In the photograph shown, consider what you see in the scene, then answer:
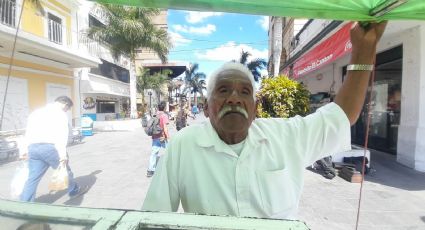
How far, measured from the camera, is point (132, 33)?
21.0 m

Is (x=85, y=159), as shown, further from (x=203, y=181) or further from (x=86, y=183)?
(x=203, y=181)

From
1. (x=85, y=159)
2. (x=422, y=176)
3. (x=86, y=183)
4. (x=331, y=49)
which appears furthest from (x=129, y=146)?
(x=422, y=176)

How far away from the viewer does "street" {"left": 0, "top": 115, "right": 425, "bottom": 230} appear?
4328 mm

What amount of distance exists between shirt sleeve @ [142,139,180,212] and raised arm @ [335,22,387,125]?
0.94 m

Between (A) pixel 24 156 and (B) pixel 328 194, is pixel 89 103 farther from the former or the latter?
(B) pixel 328 194

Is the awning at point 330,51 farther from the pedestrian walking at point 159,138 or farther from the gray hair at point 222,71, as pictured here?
the gray hair at point 222,71

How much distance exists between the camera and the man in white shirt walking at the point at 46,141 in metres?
4.32

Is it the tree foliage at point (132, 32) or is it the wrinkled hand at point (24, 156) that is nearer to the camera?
the wrinkled hand at point (24, 156)

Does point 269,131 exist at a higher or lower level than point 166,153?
higher

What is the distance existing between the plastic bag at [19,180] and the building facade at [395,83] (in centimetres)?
548

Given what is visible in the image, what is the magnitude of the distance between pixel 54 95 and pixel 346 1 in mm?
3547

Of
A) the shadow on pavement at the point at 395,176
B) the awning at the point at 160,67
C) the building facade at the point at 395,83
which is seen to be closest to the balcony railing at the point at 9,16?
the building facade at the point at 395,83

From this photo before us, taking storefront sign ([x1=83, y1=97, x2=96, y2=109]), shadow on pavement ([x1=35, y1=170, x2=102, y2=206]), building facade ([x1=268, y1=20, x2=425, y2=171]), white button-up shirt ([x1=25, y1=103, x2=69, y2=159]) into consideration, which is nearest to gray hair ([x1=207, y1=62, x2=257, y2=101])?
white button-up shirt ([x1=25, y1=103, x2=69, y2=159])

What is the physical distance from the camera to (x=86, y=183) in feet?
21.5
